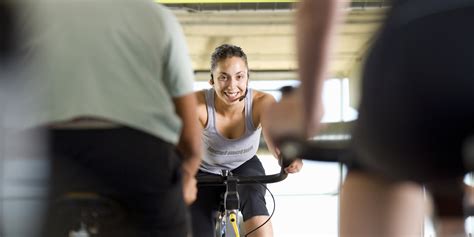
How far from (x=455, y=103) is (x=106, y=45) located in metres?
1.01

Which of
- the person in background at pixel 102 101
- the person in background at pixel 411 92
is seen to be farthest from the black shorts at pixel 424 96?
the person in background at pixel 102 101

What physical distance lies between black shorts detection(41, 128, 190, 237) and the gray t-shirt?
1.8 inches

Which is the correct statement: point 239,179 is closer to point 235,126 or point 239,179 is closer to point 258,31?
point 235,126

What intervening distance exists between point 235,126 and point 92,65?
2.16 meters

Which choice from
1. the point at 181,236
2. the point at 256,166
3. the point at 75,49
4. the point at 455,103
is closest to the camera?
the point at 455,103

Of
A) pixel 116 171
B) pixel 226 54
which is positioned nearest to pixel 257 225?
pixel 226 54

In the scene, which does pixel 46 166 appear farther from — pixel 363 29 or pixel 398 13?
pixel 363 29

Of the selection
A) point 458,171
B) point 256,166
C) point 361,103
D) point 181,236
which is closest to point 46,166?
point 181,236

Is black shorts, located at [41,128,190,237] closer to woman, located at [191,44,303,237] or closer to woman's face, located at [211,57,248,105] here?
woman, located at [191,44,303,237]

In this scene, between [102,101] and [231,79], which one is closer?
[102,101]

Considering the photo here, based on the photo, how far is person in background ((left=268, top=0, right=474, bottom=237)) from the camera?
3.64ft

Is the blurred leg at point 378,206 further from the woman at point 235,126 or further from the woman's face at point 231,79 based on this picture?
the woman's face at point 231,79

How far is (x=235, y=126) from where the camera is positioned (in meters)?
3.99

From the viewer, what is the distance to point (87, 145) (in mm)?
1864
